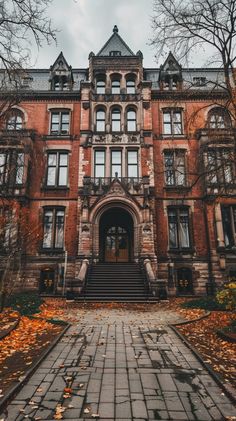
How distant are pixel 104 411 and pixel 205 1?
1304 cm

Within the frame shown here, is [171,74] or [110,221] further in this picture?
[171,74]

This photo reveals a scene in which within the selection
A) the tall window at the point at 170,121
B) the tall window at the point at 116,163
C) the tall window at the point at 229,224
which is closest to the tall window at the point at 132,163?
the tall window at the point at 116,163

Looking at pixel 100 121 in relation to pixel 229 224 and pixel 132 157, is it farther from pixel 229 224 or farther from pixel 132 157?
pixel 229 224

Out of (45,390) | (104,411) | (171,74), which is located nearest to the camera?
(104,411)

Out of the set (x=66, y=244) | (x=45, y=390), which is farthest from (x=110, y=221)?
(x=45, y=390)

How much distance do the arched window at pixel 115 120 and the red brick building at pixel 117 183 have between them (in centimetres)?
9

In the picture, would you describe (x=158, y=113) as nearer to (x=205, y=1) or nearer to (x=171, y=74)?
(x=171, y=74)

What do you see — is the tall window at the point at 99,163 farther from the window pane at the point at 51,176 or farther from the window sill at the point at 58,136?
the window pane at the point at 51,176

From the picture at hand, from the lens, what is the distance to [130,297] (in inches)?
539

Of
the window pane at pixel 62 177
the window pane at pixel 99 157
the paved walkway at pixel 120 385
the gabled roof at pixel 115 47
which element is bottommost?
the paved walkway at pixel 120 385

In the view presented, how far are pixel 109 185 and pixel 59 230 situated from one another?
5.06 metres

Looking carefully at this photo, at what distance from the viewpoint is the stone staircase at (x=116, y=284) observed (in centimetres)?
1366

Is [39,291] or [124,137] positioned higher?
[124,137]

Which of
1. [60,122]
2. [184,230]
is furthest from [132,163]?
[60,122]
